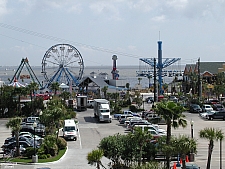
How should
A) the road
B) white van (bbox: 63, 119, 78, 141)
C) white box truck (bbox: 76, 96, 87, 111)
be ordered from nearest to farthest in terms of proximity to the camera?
the road
white van (bbox: 63, 119, 78, 141)
white box truck (bbox: 76, 96, 87, 111)

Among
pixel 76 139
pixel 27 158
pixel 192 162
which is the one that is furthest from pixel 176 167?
pixel 76 139

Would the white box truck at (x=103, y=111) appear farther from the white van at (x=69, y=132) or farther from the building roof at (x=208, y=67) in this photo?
the building roof at (x=208, y=67)

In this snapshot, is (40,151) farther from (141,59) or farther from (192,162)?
(141,59)

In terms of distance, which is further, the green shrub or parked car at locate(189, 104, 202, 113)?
parked car at locate(189, 104, 202, 113)

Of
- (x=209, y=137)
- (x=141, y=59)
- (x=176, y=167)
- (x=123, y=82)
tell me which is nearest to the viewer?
(x=209, y=137)

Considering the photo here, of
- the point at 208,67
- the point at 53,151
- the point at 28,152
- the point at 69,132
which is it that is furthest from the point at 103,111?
the point at 208,67

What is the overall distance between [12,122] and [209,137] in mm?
14975

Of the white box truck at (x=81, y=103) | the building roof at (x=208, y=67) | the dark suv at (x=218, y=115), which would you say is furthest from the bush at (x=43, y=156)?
the building roof at (x=208, y=67)

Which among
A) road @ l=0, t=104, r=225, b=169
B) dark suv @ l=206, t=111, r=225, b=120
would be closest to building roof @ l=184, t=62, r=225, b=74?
road @ l=0, t=104, r=225, b=169

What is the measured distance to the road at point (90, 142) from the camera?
30672mm

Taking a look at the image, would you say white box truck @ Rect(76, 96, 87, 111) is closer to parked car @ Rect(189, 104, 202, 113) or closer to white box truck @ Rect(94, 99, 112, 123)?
white box truck @ Rect(94, 99, 112, 123)

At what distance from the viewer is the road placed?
30672 millimetres

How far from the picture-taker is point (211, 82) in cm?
11644

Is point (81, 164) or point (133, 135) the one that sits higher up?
point (133, 135)
